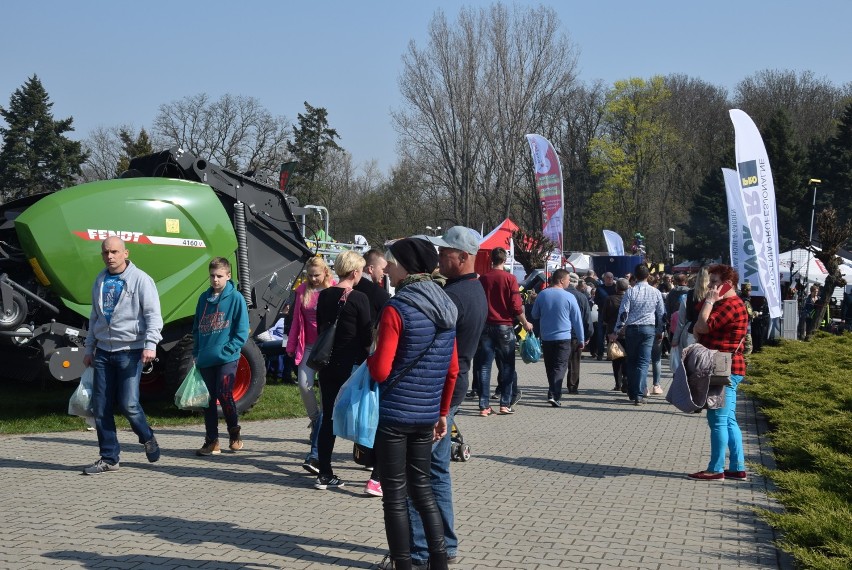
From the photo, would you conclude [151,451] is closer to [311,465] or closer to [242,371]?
[311,465]

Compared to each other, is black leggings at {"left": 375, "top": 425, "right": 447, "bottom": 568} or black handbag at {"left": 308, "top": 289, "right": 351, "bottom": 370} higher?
black handbag at {"left": 308, "top": 289, "right": 351, "bottom": 370}

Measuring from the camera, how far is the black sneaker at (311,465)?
7461 mm

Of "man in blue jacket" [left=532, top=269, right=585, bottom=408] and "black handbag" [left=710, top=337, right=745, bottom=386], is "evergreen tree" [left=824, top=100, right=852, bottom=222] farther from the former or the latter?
→ "black handbag" [left=710, top=337, right=745, bottom=386]

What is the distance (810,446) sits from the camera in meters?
8.26

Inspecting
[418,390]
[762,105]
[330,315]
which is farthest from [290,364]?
[762,105]

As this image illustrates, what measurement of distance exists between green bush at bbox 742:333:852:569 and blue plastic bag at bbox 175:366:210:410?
14.9 ft

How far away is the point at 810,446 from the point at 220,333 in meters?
5.06

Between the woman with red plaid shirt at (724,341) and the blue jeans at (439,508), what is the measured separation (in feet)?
10.6

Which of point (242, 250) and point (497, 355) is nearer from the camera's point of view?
point (242, 250)

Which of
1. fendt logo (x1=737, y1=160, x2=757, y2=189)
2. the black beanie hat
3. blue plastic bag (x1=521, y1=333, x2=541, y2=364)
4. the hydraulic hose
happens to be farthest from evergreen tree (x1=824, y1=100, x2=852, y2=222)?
the black beanie hat

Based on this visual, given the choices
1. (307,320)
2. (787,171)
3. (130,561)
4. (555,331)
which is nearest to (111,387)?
(307,320)

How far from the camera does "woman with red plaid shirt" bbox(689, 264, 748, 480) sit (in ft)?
25.0

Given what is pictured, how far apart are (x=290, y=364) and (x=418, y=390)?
8.96 m

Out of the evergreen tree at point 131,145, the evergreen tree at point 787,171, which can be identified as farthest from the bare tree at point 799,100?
the evergreen tree at point 131,145
